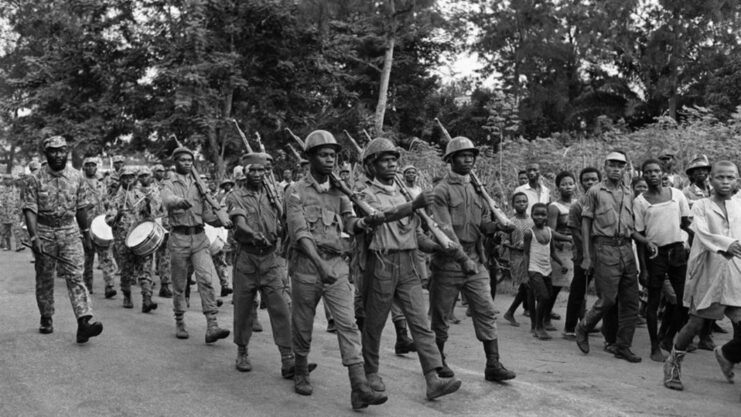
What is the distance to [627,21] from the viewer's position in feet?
93.6

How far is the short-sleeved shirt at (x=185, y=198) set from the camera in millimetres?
8148

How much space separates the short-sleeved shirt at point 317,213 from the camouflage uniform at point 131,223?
15.8 feet

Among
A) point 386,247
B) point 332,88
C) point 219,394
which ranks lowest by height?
point 219,394

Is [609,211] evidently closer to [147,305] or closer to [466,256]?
[466,256]

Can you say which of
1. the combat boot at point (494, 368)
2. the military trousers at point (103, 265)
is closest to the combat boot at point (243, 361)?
the combat boot at point (494, 368)

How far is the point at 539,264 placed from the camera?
867 centimetres

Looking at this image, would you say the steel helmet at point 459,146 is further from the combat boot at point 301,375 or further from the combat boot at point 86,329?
the combat boot at point 86,329

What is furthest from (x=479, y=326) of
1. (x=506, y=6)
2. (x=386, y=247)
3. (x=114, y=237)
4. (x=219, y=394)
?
(x=506, y=6)

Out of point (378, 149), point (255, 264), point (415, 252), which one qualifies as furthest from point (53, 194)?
point (415, 252)

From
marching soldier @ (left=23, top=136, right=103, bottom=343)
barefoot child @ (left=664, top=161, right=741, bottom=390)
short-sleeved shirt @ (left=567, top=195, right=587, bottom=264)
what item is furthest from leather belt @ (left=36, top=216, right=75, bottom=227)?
barefoot child @ (left=664, top=161, right=741, bottom=390)

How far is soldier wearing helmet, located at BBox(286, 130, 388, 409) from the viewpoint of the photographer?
5742mm

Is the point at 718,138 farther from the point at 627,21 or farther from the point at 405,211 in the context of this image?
the point at 627,21

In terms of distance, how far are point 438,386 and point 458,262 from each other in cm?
118

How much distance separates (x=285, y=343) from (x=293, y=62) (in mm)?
19291
